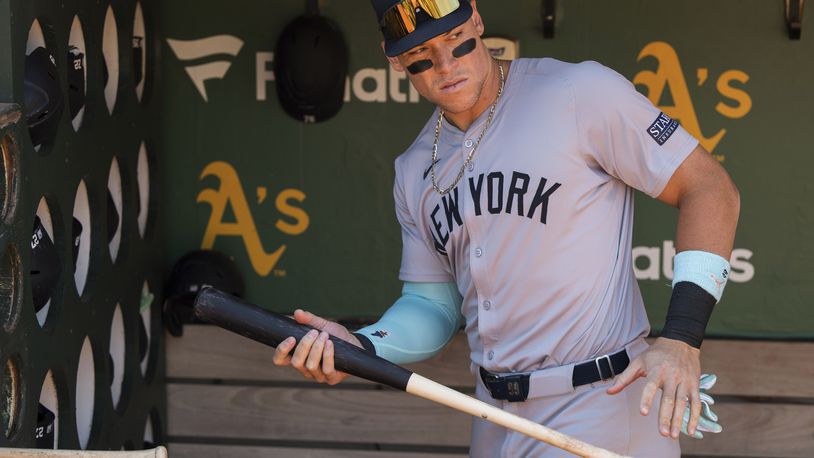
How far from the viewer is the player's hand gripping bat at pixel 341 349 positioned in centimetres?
212

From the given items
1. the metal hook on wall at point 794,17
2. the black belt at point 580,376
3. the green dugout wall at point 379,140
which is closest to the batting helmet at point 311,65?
the green dugout wall at point 379,140

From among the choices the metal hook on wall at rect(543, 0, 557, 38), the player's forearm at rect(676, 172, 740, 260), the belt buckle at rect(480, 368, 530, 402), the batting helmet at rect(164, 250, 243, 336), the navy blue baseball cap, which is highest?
the navy blue baseball cap

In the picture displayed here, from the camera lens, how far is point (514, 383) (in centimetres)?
246

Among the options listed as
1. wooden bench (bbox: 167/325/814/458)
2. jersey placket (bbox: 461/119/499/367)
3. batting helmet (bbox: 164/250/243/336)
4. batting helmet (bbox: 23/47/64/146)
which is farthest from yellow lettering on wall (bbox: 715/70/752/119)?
batting helmet (bbox: 23/47/64/146)

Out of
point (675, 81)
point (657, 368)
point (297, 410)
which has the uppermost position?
point (675, 81)

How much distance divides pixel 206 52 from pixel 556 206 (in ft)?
5.51

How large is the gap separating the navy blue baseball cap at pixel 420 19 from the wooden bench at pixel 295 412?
1.52 metres

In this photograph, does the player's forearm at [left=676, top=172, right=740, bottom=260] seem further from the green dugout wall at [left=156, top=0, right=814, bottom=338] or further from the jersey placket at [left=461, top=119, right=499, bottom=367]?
the green dugout wall at [left=156, top=0, right=814, bottom=338]

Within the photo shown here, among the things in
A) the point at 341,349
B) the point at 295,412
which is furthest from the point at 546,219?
the point at 295,412

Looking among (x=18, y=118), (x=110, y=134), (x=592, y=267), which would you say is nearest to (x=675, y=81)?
(x=592, y=267)

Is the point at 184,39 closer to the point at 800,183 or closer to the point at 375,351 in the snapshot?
the point at 375,351

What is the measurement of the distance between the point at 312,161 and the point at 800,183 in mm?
1471

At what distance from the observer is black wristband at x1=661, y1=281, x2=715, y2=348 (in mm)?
2154

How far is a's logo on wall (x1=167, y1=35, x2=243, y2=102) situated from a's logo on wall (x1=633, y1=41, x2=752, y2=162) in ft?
4.04
